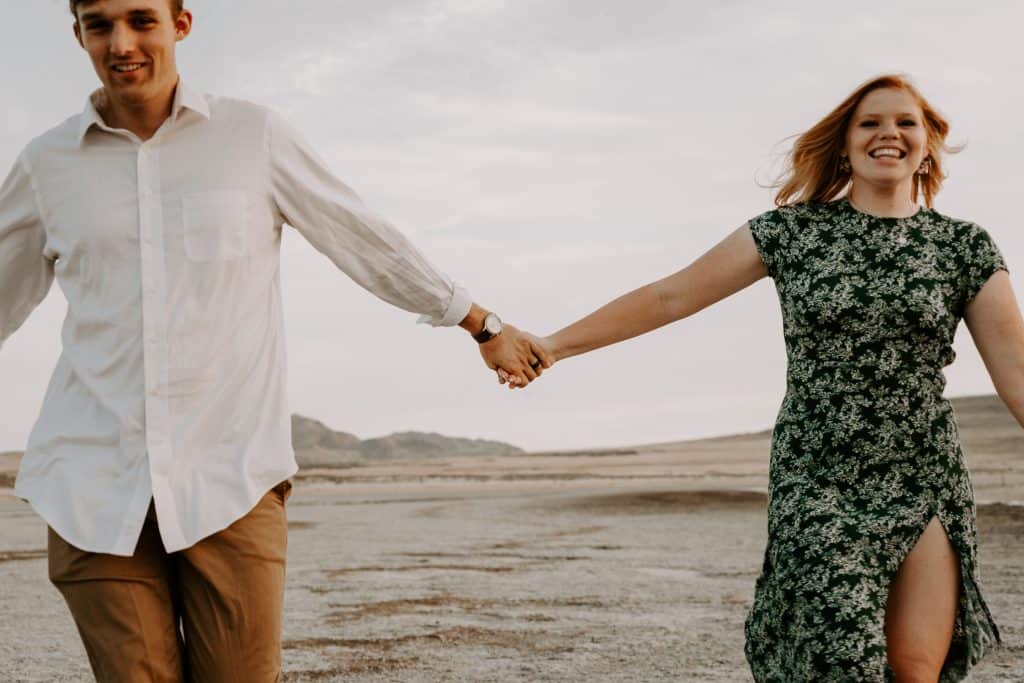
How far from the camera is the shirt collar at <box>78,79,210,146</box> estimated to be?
12.5 ft

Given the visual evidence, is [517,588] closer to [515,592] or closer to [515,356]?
[515,592]

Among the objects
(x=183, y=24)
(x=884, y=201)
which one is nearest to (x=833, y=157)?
(x=884, y=201)

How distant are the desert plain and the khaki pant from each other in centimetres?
382

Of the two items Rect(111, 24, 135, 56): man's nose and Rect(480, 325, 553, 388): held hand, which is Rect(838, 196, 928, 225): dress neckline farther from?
Rect(111, 24, 135, 56): man's nose

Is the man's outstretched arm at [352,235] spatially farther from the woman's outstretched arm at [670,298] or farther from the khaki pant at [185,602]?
the woman's outstretched arm at [670,298]

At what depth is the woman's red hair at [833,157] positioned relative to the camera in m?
4.78

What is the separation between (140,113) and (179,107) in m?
0.11

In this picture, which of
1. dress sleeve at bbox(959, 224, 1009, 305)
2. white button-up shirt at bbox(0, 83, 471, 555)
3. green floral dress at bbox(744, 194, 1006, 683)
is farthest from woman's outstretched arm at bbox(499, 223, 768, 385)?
white button-up shirt at bbox(0, 83, 471, 555)

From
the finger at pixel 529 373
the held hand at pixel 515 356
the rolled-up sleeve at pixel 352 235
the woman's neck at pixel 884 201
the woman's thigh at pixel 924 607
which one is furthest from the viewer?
the finger at pixel 529 373

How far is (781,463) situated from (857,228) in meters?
0.80

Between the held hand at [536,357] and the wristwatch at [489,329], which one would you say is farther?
the held hand at [536,357]

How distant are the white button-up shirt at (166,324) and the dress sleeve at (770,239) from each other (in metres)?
1.61

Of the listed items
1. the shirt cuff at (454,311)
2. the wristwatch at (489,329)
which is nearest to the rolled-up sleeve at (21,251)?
the shirt cuff at (454,311)

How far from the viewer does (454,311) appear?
434 centimetres
